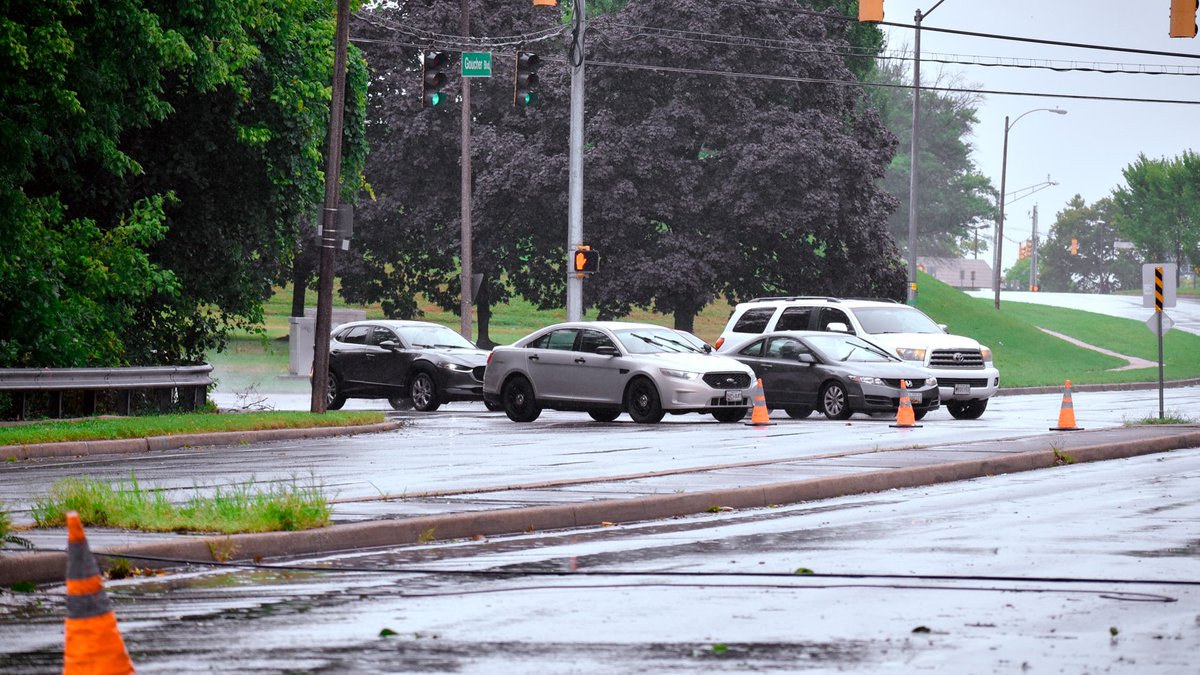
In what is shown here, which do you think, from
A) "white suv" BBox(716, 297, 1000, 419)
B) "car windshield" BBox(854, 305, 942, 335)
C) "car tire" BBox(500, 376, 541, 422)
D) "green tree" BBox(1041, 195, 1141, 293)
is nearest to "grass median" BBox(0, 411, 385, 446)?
"car tire" BBox(500, 376, 541, 422)

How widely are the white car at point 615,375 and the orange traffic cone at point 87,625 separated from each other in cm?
1971

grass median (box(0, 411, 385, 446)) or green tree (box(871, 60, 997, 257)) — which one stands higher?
green tree (box(871, 60, 997, 257))

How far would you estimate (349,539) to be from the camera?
10922 millimetres

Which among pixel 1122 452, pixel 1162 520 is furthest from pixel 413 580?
pixel 1122 452

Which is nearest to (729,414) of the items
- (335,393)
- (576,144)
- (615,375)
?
(615,375)

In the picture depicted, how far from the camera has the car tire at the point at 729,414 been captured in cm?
2569

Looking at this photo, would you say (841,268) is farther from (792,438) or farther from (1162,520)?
(1162,520)

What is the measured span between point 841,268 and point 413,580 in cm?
4074

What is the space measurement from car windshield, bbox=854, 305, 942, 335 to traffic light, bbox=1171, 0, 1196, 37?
659 centimetres

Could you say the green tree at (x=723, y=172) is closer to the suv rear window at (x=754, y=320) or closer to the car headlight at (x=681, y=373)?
the suv rear window at (x=754, y=320)

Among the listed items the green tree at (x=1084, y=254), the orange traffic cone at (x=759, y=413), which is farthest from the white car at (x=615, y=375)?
the green tree at (x=1084, y=254)

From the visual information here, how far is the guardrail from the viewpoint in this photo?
24109mm

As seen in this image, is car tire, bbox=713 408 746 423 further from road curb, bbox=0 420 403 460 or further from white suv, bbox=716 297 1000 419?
road curb, bbox=0 420 403 460

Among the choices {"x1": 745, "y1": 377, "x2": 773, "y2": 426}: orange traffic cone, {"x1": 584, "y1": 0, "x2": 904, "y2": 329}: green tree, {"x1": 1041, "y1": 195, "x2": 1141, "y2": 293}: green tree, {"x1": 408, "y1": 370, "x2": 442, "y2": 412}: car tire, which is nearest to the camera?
{"x1": 745, "y1": 377, "x2": 773, "y2": 426}: orange traffic cone
